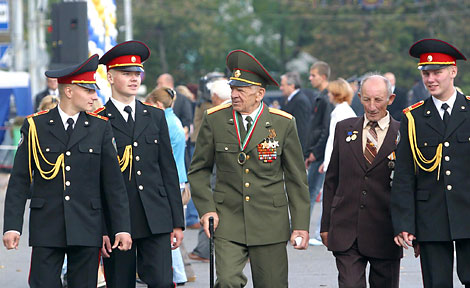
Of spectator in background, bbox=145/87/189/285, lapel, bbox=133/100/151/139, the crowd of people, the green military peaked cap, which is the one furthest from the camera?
spectator in background, bbox=145/87/189/285

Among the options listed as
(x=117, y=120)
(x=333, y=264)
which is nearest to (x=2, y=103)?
(x=333, y=264)

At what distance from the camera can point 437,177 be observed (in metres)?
6.65

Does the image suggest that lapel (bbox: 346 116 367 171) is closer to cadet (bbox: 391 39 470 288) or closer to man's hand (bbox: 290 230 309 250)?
cadet (bbox: 391 39 470 288)

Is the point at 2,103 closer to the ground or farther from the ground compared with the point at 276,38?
closer to the ground

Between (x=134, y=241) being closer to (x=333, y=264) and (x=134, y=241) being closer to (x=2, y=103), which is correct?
(x=333, y=264)

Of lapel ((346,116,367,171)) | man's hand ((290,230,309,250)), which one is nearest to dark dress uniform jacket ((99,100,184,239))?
man's hand ((290,230,309,250))

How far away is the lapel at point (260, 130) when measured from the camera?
6902 mm

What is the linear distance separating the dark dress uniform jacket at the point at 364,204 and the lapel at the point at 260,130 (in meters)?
0.63

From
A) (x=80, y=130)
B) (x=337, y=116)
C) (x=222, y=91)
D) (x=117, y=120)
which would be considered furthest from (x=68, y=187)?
(x=337, y=116)

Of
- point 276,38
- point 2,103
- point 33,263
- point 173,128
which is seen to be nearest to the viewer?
point 33,263

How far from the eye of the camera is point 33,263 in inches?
259

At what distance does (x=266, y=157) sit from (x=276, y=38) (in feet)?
219

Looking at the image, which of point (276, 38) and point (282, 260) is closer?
point (282, 260)

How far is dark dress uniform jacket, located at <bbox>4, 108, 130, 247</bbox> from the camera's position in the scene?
21.5 ft
